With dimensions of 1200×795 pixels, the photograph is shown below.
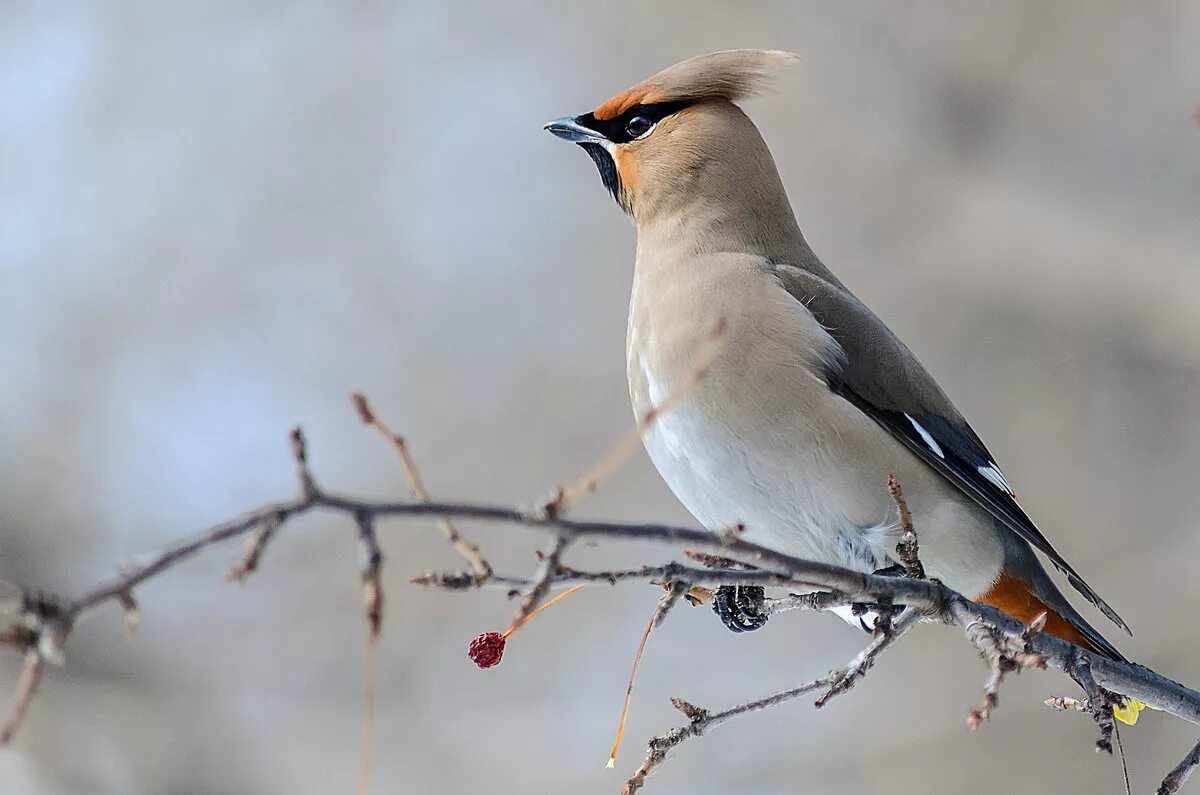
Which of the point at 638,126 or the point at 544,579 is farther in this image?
the point at 638,126

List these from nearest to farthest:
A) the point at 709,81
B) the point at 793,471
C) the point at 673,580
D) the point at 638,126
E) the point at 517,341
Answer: the point at 673,580, the point at 793,471, the point at 709,81, the point at 638,126, the point at 517,341

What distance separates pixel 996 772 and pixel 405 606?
110 inches

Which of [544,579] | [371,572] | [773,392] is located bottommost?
[371,572]

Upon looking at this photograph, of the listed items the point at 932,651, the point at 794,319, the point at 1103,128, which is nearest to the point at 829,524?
the point at 794,319

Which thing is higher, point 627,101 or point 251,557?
point 627,101

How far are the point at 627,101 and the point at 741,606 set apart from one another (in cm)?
167

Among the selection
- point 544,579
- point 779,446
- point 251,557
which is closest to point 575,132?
point 779,446

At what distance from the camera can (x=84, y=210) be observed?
288 inches

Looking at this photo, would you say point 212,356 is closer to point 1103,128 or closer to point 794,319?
point 794,319

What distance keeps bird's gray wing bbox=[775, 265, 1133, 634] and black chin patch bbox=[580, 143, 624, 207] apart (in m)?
0.67

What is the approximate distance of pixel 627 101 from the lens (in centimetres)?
384

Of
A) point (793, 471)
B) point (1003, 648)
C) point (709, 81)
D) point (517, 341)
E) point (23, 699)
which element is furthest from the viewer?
point (517, 341)

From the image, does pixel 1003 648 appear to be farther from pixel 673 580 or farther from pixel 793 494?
pixel 793 494

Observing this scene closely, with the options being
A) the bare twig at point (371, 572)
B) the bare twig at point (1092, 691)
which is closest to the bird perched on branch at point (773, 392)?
the bare twig at point (1092, 691)
